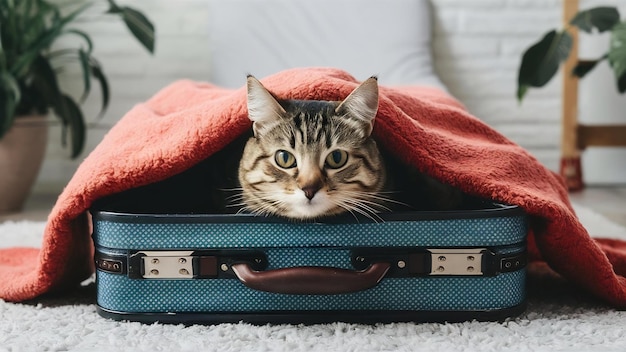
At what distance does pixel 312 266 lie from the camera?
1.05 metres

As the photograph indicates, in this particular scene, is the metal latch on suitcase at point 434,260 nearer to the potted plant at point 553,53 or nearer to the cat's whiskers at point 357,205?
the cat's whiskers at point 357,205

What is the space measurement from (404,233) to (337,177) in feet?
0.43

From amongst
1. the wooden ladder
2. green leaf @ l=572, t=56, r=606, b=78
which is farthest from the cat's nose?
the wooden ladder

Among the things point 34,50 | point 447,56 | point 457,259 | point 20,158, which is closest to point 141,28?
point 34,50

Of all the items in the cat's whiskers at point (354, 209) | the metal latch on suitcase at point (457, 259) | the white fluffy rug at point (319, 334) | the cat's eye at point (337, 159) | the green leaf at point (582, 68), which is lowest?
the white fluffy rug at point (319, 334)

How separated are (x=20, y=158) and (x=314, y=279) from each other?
1.57 m

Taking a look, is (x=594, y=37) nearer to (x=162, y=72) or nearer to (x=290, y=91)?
(x=162, y=72)

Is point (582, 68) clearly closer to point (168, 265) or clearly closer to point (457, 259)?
point (457, 259)

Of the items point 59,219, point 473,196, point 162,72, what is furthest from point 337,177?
point 162,72

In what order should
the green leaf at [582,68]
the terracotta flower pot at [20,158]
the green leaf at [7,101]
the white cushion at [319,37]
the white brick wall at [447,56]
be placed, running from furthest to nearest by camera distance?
the white brick wall at [447,56], the white cushion at [319,37], the green leaf at [582,68], the terracotta flower pot at [20,158], the green leaf at [7,101]

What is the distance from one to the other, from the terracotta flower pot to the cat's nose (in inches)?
60.9

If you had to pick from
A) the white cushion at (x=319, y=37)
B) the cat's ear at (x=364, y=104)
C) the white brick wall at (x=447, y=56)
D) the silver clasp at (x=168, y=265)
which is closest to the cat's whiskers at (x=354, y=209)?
the cat's ear at (x=364, y=104)

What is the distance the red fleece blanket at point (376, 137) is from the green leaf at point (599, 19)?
43.5 inches

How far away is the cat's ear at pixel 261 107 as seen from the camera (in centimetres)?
103
